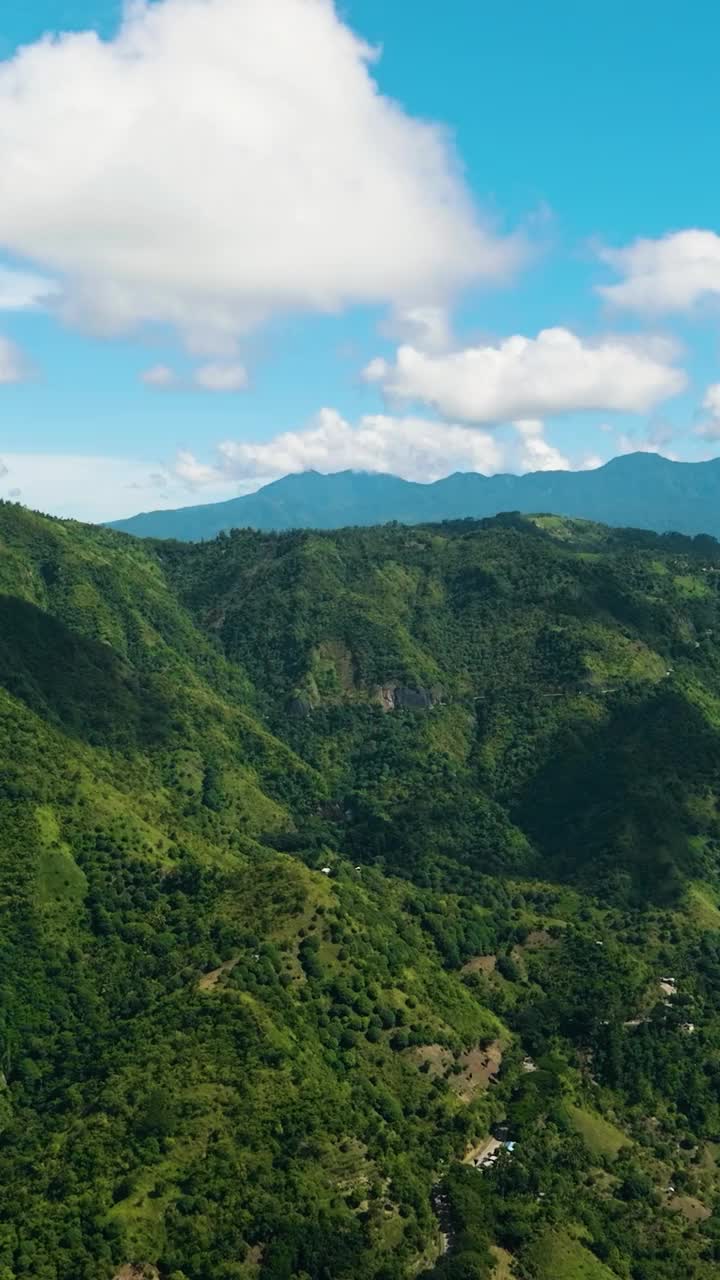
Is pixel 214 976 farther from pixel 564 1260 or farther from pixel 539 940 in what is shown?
pixel 539 940

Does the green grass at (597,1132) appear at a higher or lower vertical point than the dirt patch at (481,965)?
lower

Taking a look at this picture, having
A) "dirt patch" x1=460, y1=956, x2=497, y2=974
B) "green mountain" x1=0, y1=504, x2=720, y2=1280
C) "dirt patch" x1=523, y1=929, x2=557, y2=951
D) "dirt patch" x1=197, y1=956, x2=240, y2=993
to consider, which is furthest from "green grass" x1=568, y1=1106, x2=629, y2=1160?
"dirt patch" x1=197, y1=956, x2=240, y2=993

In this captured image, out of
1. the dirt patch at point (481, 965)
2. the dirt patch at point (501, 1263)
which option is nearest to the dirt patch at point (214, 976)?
the dirt patch at point (501, 1263)

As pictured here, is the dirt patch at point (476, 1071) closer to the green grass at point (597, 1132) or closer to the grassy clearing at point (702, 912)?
the green grass at point (597, 1132)

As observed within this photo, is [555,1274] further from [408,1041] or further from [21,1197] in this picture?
[21,1197]

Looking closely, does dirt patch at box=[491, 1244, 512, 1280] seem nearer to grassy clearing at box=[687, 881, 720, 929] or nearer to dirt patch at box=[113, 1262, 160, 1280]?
dirt patch at box=[113, 1262, 160, 1280]
